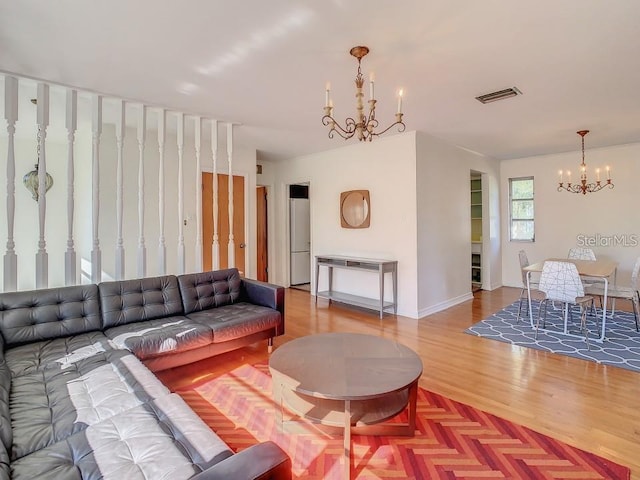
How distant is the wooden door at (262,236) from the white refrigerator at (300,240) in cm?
58

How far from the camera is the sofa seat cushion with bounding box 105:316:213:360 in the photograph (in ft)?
7.99

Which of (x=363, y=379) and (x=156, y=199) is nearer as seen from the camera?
A: (x=363, y=379)

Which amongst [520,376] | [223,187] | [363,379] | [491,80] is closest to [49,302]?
[363,379]

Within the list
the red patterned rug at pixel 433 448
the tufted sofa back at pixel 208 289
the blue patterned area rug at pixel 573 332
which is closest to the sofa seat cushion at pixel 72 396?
the red patterned rug at pixel 433 448

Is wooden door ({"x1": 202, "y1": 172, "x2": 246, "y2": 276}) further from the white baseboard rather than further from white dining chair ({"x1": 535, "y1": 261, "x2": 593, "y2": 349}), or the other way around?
white dining chair ({"x1": 535, "y1": 261, "x2": 593, "y2": 349})

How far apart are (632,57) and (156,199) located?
505 centimetres

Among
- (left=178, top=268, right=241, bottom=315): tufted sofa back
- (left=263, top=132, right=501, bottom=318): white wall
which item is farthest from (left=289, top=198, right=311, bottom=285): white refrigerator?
(left=178, top=268, right=241, bottom=315): tufted sofa back

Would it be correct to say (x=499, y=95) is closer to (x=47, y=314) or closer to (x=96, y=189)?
(x=96, y=189)

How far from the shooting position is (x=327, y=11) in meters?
1.93

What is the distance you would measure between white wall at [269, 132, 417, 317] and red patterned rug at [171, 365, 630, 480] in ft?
8.13

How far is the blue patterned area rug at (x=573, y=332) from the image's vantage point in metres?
3.15

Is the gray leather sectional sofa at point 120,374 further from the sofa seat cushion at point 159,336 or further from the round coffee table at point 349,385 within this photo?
the round coffee table at point 349,385

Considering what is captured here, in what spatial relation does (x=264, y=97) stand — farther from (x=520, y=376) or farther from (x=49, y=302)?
(x=520, y=376)

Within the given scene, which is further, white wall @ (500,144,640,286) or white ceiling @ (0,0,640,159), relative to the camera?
white wall @ (500,144,640,286)
